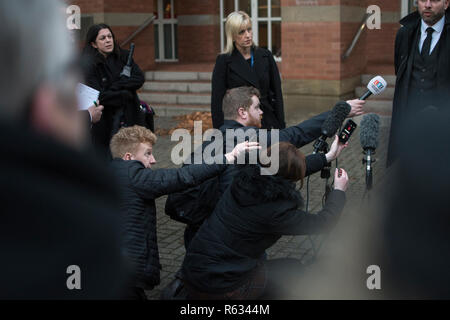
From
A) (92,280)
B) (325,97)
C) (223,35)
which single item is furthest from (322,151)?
(223,35)

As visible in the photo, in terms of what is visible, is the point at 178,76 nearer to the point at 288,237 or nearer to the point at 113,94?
the point at 113,94

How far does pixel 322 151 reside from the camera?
4.22m

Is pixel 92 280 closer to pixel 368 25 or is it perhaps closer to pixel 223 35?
pixel 368 25

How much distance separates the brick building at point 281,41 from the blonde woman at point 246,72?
18.6 feet

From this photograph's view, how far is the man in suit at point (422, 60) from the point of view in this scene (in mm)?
5117

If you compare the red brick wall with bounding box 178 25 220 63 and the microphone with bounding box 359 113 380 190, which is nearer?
the microphone with bounding box 359 113 380 190

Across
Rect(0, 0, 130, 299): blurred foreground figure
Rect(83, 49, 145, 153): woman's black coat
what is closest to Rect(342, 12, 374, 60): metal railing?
Rect(83, 49, 145, 153): woman's black coat

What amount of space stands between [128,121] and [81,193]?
479cm

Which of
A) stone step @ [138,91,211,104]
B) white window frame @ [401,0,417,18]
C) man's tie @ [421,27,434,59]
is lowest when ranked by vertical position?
stone step @ [138,91,211,104]

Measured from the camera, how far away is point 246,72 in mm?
5855

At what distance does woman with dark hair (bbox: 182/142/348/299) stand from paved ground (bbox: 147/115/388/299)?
38.2 inches

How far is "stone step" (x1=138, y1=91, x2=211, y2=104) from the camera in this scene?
1301 centimetres

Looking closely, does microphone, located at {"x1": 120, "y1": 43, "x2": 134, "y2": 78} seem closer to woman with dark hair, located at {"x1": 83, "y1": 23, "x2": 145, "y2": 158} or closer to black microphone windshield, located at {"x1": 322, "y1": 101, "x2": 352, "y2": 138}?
woman with dark hair, located at {"x1": 83, "y1": 23, "x2": 145, "y2": 158}

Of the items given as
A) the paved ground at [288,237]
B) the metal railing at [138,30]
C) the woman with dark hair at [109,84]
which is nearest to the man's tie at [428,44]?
the paved ground at [288,237]
